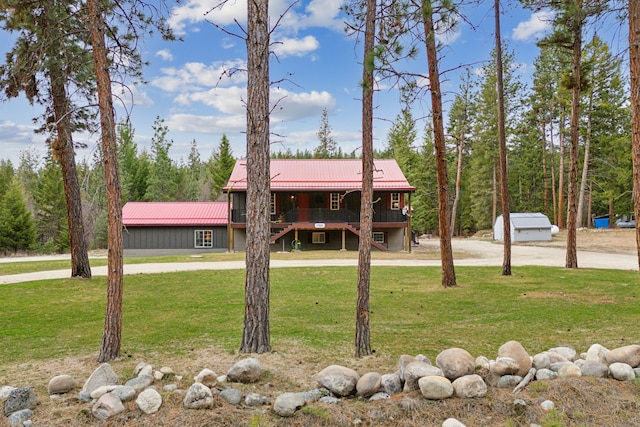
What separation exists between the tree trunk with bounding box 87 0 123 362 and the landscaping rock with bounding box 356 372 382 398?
9.90ft

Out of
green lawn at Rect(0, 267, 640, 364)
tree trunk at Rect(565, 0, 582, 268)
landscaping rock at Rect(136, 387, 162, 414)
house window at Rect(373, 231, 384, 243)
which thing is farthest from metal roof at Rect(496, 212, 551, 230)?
landscaping rock at Rect(136, 387, 162, 414)

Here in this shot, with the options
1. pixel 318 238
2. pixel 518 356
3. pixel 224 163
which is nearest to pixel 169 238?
pixel 318 238

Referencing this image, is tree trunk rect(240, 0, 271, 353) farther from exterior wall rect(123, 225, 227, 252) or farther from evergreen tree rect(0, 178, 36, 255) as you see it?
evergreen tree rect(0, 178, 36, 255)

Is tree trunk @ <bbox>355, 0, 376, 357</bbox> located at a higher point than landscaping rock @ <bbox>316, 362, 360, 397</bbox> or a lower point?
higher

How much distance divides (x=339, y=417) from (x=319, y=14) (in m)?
5.79

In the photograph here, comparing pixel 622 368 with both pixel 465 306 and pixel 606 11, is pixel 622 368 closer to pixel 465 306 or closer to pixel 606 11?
pixel 465 306

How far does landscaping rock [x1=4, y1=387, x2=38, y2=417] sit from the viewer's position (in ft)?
12.2

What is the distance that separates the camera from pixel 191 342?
229 inches

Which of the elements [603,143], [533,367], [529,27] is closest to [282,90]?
[533,367]

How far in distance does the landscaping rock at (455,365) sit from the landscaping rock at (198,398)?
2.28 meters

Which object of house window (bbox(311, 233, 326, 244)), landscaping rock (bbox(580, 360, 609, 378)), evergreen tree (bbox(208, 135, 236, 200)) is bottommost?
landscaping rock (bbox(580, 360, 609, 378))

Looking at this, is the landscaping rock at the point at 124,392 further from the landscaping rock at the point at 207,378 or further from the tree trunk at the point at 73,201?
the tree trunk at the point at 73,201

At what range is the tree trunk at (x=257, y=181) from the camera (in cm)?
516

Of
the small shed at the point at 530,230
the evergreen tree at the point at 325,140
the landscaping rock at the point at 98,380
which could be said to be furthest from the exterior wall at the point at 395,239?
the evergreen tree at the point at 325,140
